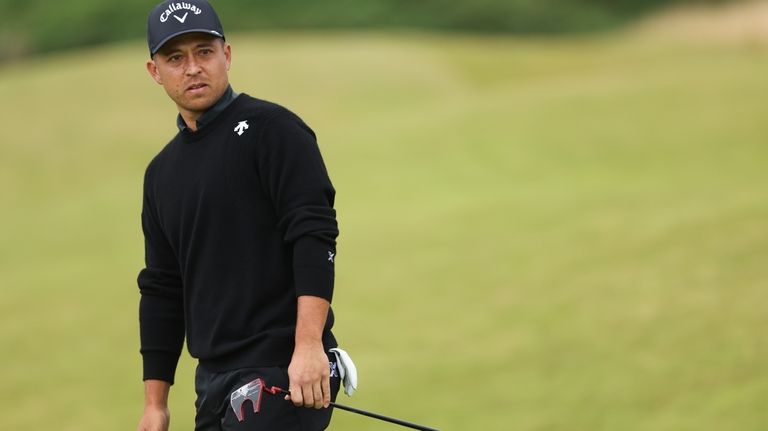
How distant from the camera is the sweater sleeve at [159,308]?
3.51m

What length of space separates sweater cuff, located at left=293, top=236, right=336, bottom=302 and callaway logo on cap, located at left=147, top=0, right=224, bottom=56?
24.4 inches

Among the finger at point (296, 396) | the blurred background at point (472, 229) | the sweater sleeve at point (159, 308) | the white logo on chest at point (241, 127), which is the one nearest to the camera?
the finger at point (296, 396)

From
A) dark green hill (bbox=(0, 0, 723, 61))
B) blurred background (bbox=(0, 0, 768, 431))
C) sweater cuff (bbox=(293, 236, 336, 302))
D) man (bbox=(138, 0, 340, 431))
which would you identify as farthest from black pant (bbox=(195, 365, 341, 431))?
dark green hill (bbox=(0, 0, 723, 61))

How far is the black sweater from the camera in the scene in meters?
3.08

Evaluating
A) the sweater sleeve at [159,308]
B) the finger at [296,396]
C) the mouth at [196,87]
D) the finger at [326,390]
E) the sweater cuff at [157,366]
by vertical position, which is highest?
the mouth at [196,87]

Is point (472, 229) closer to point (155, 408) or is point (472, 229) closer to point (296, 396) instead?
point (155, 408)

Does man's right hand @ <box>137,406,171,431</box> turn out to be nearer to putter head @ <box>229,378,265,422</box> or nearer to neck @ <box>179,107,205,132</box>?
putter head @ <box>229,378,265,422</box>

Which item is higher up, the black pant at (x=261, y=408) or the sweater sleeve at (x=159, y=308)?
the sweater sleeve at (x=159, y=308)

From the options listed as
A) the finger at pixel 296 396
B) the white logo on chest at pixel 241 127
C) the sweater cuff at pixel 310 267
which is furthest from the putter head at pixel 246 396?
the white logo on chest at pixel 241 127

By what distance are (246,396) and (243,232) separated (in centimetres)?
42

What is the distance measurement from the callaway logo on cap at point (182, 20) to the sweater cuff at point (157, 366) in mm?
902

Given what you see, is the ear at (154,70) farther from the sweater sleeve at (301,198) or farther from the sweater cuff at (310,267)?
the sweater cuff at (310,267)

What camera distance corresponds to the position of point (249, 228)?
316 centimetres

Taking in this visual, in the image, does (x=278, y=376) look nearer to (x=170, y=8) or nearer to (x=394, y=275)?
(x=170, y=8)
